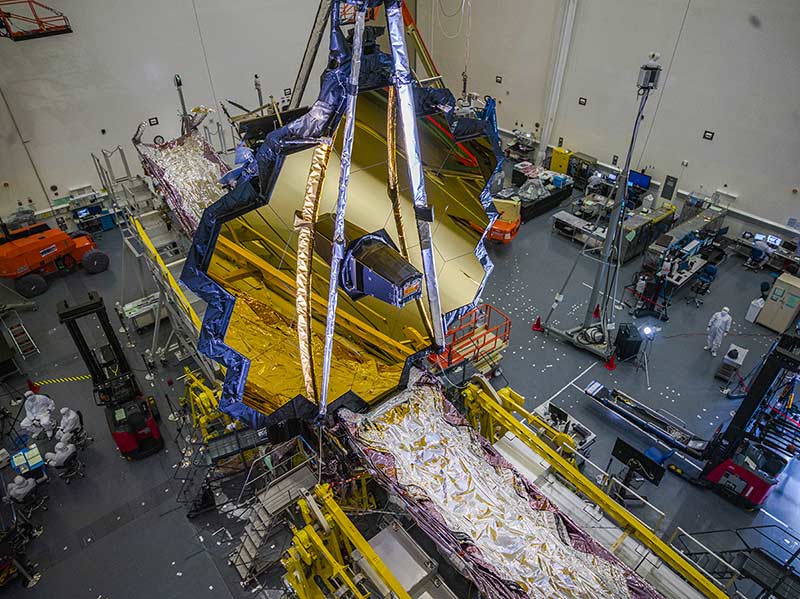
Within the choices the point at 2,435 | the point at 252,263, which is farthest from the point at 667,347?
the point at 2,435

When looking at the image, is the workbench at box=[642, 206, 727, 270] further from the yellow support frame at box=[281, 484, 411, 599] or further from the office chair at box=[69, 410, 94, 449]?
the office chair at box=[69, 410, 94, 449]

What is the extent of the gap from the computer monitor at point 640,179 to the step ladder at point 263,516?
14555 millimetres

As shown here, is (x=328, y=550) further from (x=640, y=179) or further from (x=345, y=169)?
(x=640, y=179)

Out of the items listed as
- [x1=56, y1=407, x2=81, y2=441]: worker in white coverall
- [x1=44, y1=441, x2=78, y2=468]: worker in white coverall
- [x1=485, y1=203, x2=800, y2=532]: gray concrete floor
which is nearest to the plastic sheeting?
[x1=56, y1=407, x2=81, y2=441]: worker in white coverall

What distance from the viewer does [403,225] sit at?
5.16 m

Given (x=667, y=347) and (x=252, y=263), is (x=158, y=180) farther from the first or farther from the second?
(x=667, y=347)

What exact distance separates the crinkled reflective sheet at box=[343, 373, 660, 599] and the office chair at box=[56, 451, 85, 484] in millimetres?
6661

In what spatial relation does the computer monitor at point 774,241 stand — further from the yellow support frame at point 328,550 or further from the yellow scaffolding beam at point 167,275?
the yellow scaffolding beam at point 167,275

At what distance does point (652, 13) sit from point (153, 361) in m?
16.4

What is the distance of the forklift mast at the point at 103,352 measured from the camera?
30.9 feet

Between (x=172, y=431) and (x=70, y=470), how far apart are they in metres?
1.79

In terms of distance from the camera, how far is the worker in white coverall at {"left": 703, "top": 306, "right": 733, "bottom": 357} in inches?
450

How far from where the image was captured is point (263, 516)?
770 centimetres

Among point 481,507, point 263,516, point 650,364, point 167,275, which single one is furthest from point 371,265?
point 650,364
